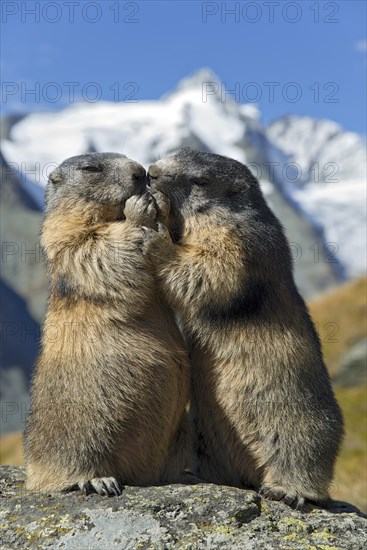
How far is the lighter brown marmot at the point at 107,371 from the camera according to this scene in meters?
8.52

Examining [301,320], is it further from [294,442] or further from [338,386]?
[338,386]

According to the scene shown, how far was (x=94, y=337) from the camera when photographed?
8.61m

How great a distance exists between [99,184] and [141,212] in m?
1.00

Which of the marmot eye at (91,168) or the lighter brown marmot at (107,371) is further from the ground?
the marmot eye at (91,168)

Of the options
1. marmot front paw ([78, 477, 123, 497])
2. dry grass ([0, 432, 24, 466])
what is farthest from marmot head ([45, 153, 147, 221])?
dry grass ([0, 432, 24, 466])

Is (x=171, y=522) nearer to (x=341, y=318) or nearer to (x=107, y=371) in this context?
(x=107, y=371)

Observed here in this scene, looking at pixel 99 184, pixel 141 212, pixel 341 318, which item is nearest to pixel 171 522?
pixel 141 212

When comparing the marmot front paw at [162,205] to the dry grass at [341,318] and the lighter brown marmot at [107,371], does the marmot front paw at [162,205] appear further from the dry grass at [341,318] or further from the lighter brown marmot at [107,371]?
the dry grass at [341,318]

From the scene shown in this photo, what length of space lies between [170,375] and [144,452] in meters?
0.90

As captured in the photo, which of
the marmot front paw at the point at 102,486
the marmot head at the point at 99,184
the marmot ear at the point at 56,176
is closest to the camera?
the marmot front paw at the point at 102,486

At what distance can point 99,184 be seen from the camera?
988 centimetres

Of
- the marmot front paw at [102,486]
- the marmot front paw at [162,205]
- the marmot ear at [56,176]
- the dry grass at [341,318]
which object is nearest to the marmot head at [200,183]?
the marmot front paw at [162,205]

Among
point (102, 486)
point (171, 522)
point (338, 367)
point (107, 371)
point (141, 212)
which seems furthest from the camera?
point (338, 367)

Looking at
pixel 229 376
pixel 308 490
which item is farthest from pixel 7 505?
pixel 308 490
